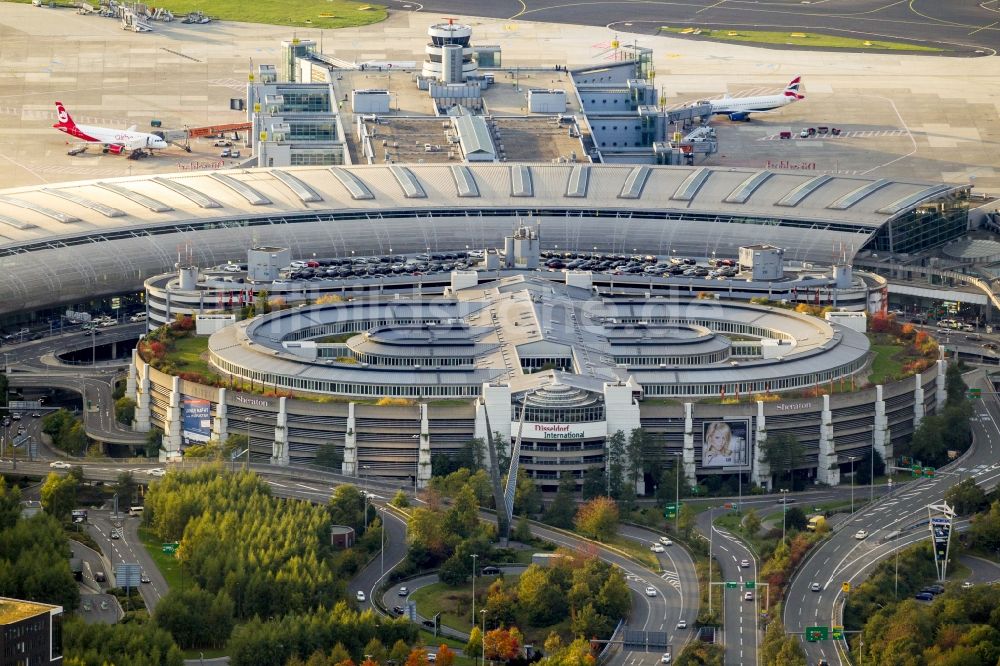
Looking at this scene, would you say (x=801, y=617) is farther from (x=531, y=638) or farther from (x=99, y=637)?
(x=99, y=637)

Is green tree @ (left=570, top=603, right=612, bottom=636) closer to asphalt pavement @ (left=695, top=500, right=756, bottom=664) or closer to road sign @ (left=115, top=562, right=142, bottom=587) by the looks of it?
asphalt pavement @ (left=695, top=500, right=756, bottom=664)

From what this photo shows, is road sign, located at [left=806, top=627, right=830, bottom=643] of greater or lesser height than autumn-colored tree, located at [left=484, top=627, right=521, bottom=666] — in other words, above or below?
above

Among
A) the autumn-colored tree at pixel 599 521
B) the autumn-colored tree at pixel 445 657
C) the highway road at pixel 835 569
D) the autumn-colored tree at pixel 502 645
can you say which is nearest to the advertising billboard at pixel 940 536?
the highway road at pixel 835 569

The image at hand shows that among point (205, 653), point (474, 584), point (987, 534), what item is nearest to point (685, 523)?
point (474, 584)

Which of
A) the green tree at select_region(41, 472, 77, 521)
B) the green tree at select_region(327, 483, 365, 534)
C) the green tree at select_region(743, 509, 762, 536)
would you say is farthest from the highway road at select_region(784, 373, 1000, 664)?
the green tree at select_region(41, 472, 77, 521)

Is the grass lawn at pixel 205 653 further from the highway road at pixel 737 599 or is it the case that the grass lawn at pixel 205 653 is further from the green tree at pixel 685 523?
the green tree at pixel 685 523

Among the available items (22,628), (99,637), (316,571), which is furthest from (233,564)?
(22,628)
